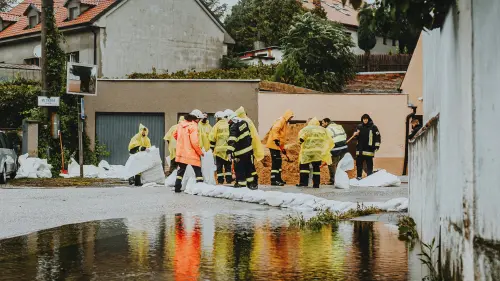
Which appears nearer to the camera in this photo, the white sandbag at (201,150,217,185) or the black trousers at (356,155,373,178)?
the white sandbag at (201,150,217,185)

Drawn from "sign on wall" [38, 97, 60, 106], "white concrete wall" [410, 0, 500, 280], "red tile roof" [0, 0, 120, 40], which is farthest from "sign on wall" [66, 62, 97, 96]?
"white concrete wall" [410, 0, 500, 280]

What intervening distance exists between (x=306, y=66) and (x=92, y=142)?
15.6 meters

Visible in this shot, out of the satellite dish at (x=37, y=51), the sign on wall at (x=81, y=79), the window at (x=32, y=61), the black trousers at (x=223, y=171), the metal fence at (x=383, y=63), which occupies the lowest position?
the black trousers at (x=223, y=171)

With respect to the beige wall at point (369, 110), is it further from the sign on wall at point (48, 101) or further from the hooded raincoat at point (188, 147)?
the hooded raincoat at point (188, 147)

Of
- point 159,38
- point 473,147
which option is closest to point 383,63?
point 159,38

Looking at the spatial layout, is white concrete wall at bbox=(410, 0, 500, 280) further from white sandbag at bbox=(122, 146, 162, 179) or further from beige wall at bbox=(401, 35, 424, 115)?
beige wall at bbox=(401, 35, 424, 115)

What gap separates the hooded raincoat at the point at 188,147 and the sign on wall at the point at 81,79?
259 inches

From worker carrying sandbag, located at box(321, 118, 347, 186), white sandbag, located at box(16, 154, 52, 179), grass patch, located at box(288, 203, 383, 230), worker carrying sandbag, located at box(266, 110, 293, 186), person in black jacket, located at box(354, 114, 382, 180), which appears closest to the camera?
grass patch, located at box(288, 203, 383, 230)

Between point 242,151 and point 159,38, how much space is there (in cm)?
2600

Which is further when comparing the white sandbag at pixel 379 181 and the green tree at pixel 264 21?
the green tree at pixel 264 21

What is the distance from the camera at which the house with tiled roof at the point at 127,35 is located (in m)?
39.8

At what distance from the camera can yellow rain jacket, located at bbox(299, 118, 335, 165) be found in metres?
18.7

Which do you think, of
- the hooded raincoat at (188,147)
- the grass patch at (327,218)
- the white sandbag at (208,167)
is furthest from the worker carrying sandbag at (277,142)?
the grass patch at (327,218)

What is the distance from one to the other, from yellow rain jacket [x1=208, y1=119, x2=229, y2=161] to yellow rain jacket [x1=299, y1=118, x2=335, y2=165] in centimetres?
173
